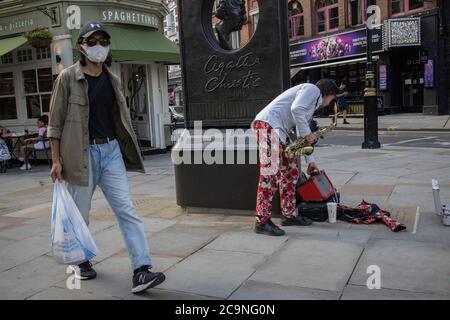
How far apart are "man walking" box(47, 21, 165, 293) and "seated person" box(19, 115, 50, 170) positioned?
8929mm

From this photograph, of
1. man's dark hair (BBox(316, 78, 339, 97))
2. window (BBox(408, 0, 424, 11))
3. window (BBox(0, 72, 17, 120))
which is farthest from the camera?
window (BBox(408, 0, 424, 11))

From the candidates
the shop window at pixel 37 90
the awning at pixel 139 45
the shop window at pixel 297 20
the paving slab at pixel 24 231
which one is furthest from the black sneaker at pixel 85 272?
the shop window at pixel 297 20

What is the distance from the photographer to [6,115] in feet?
46.6

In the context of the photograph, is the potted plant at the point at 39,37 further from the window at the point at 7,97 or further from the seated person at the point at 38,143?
the window at the point at 7,97

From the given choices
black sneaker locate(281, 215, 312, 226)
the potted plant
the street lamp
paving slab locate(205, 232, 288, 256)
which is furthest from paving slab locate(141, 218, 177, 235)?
the potted plant

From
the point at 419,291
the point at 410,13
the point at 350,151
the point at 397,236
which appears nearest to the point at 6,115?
the point at 350,151

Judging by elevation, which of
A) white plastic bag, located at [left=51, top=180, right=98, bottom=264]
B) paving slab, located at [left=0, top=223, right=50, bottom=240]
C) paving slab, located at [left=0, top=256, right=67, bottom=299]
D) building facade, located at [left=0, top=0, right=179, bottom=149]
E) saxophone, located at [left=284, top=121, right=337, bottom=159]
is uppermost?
building facade, located at [left=0, top=0, right=179, bottom=149]

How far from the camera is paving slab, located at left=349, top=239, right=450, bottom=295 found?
3686 millimetres

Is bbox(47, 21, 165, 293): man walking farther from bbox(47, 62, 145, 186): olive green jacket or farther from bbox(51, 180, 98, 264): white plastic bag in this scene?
bbox(51, 180, 98, 264): white plastic bag

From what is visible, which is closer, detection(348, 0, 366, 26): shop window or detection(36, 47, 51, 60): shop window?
detection(36, 47, 51, 60): shop window

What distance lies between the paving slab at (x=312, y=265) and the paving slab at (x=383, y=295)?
124mm

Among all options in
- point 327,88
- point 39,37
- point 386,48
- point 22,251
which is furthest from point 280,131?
point 386,48

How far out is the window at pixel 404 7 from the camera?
24.3m

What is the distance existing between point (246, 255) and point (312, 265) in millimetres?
627
